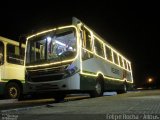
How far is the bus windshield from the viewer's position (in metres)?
13.0

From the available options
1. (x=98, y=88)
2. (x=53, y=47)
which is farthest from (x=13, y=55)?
(x=53, y=47)

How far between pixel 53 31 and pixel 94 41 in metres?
2.37

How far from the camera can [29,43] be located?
14.1 meters

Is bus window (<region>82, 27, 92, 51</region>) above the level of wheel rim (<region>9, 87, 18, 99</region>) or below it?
above

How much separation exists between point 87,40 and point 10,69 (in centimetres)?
509

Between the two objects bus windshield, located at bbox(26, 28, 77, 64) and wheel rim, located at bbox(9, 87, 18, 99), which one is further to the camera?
wheel rim, located at bbox(9, 87, 18, 99)

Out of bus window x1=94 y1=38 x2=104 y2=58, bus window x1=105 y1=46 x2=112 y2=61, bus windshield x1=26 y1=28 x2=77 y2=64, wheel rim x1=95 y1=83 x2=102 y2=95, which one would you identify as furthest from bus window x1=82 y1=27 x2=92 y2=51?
bus window x1=105 y1=46 x2=112 y2=61

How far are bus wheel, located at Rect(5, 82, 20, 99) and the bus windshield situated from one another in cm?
411

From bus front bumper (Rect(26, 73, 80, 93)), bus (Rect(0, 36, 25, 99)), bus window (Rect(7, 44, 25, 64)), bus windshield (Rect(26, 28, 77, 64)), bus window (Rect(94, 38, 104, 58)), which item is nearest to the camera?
bus front bumper (Rect(26, 73, 80, 93))

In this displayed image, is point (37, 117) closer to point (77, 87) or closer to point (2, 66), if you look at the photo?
point (77, 87)

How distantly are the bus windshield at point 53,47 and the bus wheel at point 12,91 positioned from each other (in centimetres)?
411

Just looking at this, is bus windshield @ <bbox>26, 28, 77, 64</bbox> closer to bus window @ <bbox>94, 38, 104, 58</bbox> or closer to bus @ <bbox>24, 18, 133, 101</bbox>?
bus @ <bbox>24, 18, 133, 101</bbox>

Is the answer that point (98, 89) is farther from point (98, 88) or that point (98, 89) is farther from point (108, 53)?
point (108, 53)

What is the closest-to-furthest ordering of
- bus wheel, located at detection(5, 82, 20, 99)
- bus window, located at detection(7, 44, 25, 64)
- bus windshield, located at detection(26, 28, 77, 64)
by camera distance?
1. bus windshield, located at detection(26, 28, 77, 64)
2. bus wheel, located at detection(5, 82, 20, 99)
3. bus window, located at detection(7, 44, 25, 64)
